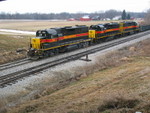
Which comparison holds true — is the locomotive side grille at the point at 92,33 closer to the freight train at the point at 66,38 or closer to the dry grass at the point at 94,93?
the freight train at the point at 66,38

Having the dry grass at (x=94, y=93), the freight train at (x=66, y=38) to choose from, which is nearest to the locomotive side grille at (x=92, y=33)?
the freight train at (x=66, y=38)

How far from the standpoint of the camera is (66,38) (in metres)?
26.0

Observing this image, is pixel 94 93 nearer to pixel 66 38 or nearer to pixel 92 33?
pixel 66 38

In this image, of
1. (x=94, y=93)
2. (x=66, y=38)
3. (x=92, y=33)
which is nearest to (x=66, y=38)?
(x=66, y=38)

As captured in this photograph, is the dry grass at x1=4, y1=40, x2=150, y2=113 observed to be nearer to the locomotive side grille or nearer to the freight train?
the freight train

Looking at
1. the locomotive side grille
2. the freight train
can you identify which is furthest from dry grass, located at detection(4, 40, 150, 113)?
the locomotive side grille

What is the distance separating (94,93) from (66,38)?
608 inches

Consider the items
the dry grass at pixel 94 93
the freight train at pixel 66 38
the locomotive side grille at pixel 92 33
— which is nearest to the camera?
the dry grass at pixel 94 93

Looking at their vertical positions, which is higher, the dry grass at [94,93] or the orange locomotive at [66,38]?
the orange locomotive at [66,38]

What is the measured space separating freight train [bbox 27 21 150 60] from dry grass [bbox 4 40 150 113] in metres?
6.31

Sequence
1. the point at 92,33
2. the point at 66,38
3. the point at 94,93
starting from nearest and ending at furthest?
the point at 94,93
the point at 66,38
the point at 92,33

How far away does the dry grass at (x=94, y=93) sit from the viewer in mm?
8445

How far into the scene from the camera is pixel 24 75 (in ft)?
54.1

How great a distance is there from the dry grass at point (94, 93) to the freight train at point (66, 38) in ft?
20.7
